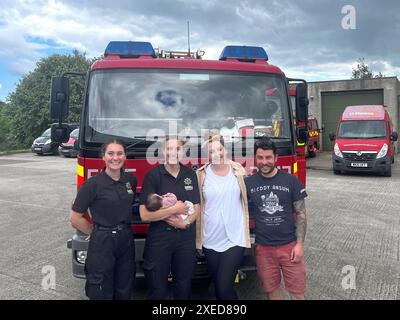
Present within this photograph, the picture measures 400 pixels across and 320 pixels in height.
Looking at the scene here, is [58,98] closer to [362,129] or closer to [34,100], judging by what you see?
[362,129]

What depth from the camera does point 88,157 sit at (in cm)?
372

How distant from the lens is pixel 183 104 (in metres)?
3.97

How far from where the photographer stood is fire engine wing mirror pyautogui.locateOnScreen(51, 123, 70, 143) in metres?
4.46

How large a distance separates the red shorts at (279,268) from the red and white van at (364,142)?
35.8ft

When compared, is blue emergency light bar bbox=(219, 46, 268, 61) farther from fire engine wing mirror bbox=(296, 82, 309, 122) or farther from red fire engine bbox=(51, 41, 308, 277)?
fire engine wing mirror bbox=(296, 82, 309, 122)

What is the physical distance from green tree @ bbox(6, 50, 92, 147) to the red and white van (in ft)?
77.3

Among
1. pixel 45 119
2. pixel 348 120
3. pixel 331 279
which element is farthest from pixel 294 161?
pixel 45 119

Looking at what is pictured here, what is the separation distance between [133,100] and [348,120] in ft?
40.1

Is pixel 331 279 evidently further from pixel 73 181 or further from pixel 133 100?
pixel 73 181

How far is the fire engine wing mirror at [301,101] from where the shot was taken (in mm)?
4582

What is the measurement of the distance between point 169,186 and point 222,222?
511 mm

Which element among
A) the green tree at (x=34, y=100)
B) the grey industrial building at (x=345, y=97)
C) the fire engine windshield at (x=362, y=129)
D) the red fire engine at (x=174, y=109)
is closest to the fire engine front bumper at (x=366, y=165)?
the fire engine windshield at (x=362, y=129)

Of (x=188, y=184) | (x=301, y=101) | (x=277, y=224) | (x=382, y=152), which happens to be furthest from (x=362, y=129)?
(x=188, y=184)

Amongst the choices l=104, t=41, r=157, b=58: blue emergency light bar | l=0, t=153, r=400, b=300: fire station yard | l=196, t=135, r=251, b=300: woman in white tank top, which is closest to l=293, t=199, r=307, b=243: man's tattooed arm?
l=196, t=135, r=251, b=300: woman in white tank top
